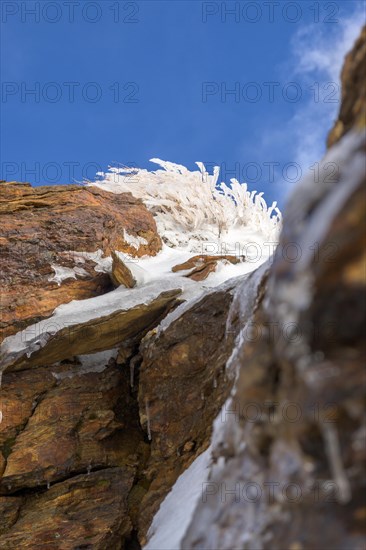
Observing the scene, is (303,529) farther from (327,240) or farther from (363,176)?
(363,176)

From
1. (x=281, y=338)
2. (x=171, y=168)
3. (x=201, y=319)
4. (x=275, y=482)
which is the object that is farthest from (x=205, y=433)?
(x=171, y=168)

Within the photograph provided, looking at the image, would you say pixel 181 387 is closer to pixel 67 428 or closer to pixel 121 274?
pixel 67 428

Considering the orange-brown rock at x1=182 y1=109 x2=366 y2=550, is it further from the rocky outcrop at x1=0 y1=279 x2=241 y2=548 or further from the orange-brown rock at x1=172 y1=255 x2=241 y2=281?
the orange-brown rock at x1=172 y1=255 x2=241 y2=281

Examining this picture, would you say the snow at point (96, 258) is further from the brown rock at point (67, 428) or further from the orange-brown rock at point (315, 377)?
the orange-brown rock at point (315, 377)

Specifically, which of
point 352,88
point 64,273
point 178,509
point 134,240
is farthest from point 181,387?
point 352,88

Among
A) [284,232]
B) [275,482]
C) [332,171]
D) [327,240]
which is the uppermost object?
[332,171]

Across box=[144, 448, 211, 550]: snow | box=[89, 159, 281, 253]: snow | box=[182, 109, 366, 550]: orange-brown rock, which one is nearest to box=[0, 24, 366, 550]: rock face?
box=[182, 109, 366, 550]: orange-brown rock
